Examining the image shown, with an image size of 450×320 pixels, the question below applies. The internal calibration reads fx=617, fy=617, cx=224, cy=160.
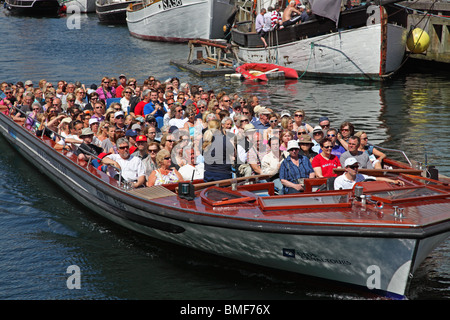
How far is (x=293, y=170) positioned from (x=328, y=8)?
15531 millimetres

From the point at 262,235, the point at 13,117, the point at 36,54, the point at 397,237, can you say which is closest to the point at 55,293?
the point at 262,235

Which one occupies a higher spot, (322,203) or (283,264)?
(322,203)

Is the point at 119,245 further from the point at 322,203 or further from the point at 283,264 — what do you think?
the point at 322,203

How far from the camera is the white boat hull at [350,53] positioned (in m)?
23.2

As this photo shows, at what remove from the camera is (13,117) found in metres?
14.8

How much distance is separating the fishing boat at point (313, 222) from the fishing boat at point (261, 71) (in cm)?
1555

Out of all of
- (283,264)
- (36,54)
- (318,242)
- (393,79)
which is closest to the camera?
(318,242)

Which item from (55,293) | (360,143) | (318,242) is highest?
(360,143)

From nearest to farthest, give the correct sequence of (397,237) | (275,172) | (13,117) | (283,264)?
(397,237)
(283,264)
(275,172)
(13,117)

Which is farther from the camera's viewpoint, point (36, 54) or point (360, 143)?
point (36, 54)

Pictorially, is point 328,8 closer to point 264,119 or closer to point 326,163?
point 264,119

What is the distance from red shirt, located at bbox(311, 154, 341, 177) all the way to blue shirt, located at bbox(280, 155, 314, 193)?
36cm

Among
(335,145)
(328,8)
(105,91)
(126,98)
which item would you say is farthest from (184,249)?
(328,8)
